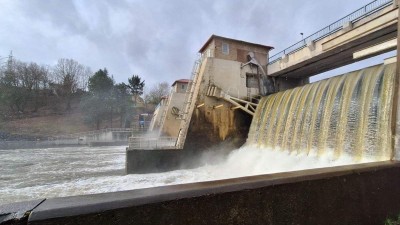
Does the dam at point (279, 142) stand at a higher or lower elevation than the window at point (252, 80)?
lower

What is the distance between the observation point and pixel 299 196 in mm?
2514

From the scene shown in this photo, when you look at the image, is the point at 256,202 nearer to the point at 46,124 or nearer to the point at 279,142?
the point at 279,142

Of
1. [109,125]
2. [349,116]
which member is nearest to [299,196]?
[349,116]

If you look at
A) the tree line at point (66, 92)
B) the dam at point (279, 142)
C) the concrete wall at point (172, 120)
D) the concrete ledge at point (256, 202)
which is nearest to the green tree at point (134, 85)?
the tree line at point (66, 92)

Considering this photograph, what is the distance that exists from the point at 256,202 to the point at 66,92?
72848mm

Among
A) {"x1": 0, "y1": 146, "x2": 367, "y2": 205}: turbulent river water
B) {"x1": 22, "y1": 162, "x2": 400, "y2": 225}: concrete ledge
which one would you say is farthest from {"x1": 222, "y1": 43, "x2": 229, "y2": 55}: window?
{"x1": 22, "y1": 162, "x2": 400, "y2": 225}: concrete ledge

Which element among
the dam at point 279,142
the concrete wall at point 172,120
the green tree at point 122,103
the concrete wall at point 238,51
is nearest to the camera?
the dam at point 279,142

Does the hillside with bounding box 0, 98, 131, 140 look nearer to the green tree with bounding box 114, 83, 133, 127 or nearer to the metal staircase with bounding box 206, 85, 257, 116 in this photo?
the green tree with bounding box 114, 83, 133, 127

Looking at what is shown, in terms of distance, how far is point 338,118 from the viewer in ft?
30.6

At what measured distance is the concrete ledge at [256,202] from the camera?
68.1 inches

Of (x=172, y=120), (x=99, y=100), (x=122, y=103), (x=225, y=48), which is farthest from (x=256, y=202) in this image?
(x=99, y=100)

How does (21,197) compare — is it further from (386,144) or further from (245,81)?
(245,81)

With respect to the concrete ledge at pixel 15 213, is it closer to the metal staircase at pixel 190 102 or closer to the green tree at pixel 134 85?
the metal staircase at pixel 190 102

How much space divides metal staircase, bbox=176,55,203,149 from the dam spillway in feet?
15.3
